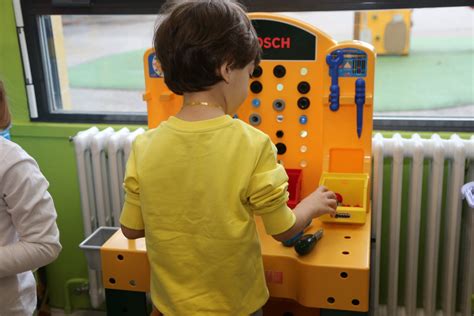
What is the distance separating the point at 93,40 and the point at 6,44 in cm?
34

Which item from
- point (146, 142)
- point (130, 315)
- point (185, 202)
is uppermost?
point (146, 142)

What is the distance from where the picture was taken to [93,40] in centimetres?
221

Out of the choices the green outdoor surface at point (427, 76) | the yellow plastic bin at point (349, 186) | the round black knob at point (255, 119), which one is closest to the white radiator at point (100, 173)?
the round black knob at point (255, 119)

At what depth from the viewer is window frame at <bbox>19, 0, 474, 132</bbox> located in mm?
1786

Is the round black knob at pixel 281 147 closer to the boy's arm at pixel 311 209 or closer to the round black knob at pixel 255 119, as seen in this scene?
the round black knob at pixel 255 119

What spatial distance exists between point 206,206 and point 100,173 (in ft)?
3.76

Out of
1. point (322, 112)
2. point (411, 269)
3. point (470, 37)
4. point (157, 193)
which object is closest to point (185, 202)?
point (157, 193)

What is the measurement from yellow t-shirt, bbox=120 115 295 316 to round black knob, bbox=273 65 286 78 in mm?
476

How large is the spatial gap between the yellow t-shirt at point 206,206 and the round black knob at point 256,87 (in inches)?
19.0

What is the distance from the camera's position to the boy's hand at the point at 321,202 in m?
1.10

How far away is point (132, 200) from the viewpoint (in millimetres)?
1022

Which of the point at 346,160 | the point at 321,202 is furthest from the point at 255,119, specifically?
the point at 321,202

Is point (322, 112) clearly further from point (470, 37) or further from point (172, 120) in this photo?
point (470, 37)

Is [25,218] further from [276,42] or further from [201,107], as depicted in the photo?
[276,42]
